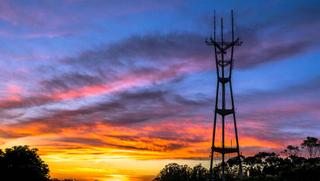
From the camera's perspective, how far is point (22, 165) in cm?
10200

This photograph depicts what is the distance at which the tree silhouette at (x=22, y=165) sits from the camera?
96125 mm

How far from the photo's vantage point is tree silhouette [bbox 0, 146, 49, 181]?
315 ft

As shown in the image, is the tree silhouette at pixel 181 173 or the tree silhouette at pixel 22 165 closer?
the tree silhouette at pixel 22 165

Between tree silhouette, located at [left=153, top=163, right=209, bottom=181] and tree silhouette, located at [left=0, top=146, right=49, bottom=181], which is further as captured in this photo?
tree silhouette, located at [left=153, top=163, right=209, bottom=181]

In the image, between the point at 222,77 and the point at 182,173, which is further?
the point at 182,173

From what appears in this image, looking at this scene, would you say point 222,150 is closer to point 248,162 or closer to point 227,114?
point 227,114

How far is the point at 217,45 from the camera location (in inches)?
2817

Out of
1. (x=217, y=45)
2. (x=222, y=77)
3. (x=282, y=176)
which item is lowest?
(x=282, y=176)

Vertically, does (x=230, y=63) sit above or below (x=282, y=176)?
above

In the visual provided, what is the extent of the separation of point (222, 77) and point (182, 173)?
82.1 metres

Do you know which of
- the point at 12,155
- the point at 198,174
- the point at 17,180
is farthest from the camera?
the point at 198,174

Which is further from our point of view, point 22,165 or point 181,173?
point 181,173

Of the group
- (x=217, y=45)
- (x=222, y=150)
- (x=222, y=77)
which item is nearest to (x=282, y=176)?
(x=222, y=150)

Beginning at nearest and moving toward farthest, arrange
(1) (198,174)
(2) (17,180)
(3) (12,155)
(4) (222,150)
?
(4) (222,150), (2) (17,180), (3) (12,155), (1) (198,174)
